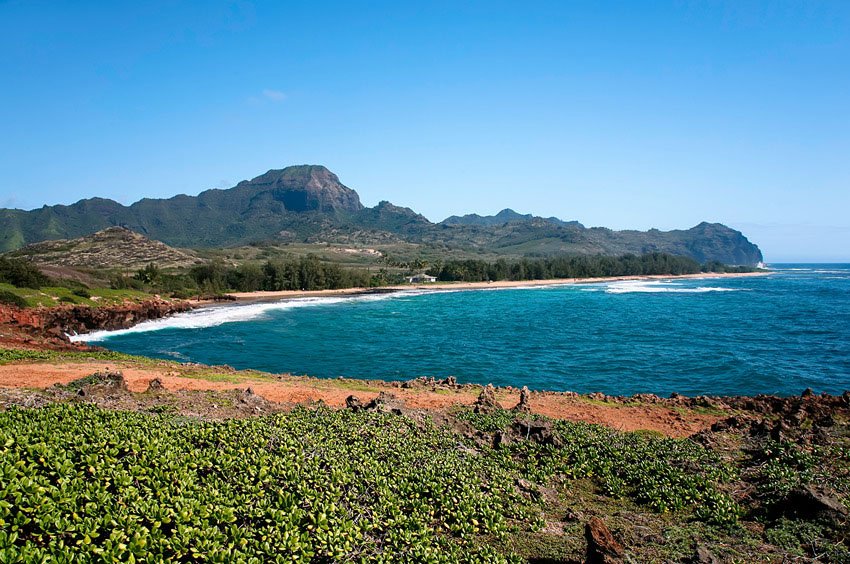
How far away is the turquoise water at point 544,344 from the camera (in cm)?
3002

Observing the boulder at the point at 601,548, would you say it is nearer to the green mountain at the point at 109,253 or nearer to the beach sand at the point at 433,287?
the beach sand at the point at 433,287

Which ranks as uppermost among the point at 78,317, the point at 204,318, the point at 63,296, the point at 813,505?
the point at 63,296

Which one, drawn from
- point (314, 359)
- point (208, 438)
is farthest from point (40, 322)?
point (208, 438)

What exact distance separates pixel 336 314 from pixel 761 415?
171 ft

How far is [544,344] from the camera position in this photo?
4162 centimetres

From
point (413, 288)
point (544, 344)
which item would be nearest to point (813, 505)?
point (544, 344)

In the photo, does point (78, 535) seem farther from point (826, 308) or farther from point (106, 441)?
point (826, 308)

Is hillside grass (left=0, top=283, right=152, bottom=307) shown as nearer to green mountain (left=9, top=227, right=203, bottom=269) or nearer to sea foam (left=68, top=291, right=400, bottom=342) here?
sea foam (left=68, top=291, right=400, bottom=342)

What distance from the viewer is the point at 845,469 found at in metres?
11.2

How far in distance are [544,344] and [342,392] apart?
81.6ft

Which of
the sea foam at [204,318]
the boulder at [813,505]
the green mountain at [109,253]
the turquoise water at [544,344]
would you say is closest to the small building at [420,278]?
the green mountain at [109,253]

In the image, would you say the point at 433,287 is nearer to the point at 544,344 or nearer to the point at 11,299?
the point at 544,344

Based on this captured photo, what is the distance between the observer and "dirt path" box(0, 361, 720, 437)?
1784 cm

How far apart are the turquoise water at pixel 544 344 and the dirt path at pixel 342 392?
6.86 m
